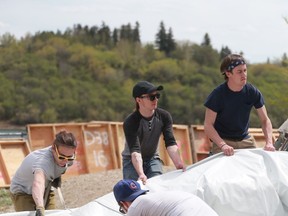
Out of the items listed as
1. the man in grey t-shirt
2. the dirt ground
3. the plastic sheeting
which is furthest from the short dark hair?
the dirt ground

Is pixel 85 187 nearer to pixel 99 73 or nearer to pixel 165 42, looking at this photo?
pixel 99 73

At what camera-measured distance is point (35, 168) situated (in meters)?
4.85

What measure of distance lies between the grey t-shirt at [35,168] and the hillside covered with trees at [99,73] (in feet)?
144

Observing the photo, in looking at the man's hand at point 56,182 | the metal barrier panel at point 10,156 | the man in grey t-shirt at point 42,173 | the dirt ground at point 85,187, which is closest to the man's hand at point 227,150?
the man in grey t-shirt at point 42,173

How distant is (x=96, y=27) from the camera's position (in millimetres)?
88062

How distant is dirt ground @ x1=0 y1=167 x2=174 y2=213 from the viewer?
8992mm

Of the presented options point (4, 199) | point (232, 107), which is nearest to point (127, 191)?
point (232, 107)

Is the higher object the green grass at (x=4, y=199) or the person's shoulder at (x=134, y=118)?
the person's shoulder at (x=134, y=118)

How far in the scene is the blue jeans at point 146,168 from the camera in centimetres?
519

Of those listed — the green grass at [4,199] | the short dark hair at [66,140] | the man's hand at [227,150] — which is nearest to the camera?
the short dark hair at [66,140]

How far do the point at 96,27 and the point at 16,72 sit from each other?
26.0 metres

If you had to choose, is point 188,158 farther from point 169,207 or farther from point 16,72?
point 16,72

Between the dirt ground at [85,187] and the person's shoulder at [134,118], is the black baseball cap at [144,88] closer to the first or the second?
the person's shoulder at [134,118]

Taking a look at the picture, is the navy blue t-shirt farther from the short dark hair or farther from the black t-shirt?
the short dark hair
